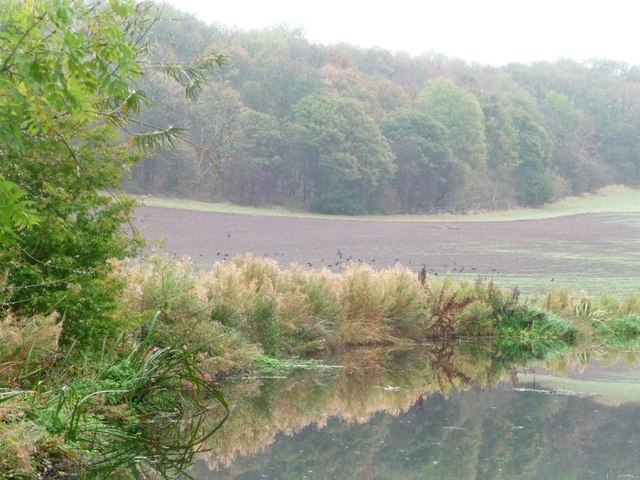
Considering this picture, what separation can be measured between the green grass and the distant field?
2.14ft

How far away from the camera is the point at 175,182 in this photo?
8644 centimetres

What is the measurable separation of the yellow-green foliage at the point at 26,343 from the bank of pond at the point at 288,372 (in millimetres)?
22

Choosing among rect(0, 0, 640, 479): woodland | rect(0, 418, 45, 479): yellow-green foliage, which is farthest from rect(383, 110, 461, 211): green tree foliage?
rect(0, 418, 45, 479): yellow-green foliage

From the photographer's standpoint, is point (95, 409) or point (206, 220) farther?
point (206, 220)

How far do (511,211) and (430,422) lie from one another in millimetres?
99473

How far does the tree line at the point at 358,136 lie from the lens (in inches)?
3703

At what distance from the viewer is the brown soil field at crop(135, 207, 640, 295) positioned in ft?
145

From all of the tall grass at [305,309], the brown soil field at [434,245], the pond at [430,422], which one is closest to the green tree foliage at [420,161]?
the brown soil field at [434,245]

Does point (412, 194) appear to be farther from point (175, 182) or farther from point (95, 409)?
point (95, 409)

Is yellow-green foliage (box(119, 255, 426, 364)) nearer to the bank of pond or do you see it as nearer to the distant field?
the bank of pond

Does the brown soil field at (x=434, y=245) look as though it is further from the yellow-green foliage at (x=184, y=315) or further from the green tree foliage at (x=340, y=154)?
the yellow-green foliage at (x=184, y=315)

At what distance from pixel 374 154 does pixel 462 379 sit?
3187 inches

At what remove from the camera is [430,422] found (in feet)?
48.3

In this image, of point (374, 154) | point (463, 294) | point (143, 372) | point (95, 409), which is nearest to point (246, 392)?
point (143, 372)
